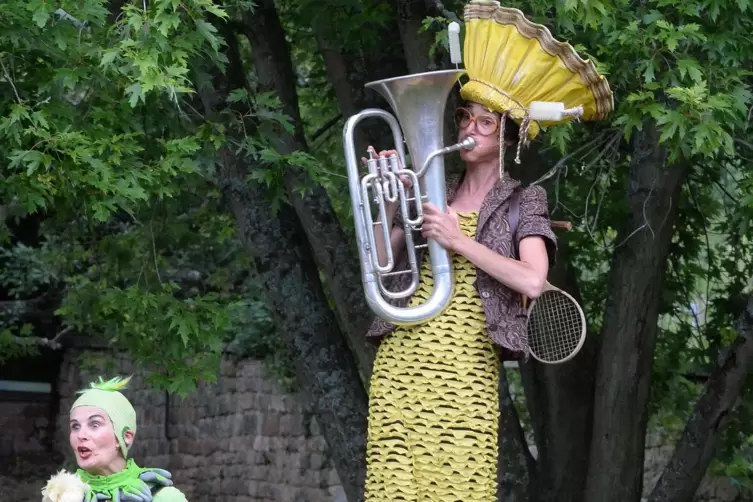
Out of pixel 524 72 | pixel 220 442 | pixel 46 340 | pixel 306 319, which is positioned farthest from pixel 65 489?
pixel 46 340

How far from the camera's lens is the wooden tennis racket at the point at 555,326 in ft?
12.7

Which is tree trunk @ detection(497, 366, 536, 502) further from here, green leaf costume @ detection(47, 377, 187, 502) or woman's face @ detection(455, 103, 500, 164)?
green leaf costume @ detection(47, 377, 187, 502)

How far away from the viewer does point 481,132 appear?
3.78m

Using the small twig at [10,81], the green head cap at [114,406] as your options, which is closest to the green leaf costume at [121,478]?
the green head cap at [114,406]

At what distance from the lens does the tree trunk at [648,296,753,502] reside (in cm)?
574

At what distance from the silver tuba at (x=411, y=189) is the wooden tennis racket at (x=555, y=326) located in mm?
352

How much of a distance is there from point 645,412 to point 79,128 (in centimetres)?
289

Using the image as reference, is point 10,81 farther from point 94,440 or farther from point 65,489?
point 65,489

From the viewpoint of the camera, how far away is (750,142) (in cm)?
524

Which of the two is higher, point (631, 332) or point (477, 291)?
point (631, 332)

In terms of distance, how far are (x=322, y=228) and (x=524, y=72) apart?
247cm

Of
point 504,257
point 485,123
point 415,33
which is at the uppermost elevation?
point 415,33

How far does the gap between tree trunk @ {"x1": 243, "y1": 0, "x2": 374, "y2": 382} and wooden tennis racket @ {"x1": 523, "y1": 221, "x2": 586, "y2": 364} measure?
2.03 m

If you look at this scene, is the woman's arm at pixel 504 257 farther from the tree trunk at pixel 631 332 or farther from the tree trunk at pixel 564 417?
the tree trunk at pixel 564 417
